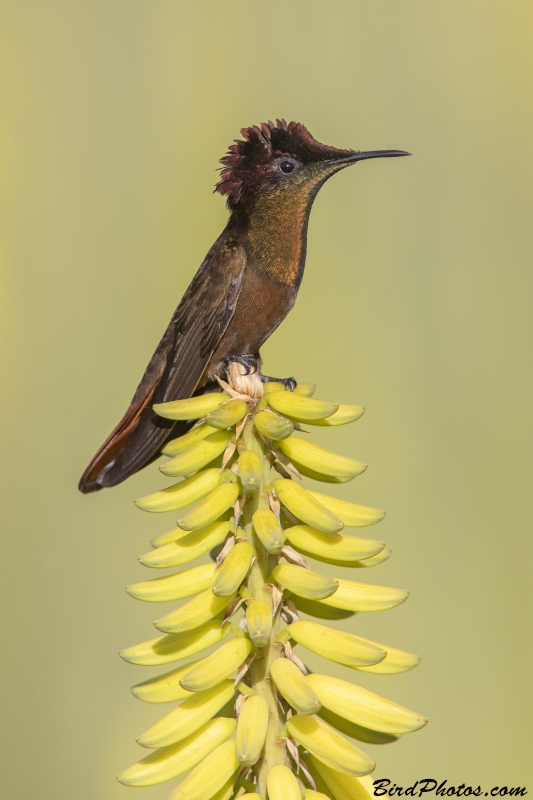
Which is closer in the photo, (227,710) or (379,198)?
(227,710)

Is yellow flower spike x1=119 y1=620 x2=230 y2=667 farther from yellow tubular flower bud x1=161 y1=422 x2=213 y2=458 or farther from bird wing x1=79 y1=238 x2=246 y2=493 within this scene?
bird wing x1=79 y1=238 x2=246 y2=493

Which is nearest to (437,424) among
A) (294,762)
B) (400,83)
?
(400,83)

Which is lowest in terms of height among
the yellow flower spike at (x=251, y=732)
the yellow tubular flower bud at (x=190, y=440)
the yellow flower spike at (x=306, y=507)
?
the yellow flower spike at (x=251, y=732)

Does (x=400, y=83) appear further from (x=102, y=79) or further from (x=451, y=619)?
(x=451, y=619)

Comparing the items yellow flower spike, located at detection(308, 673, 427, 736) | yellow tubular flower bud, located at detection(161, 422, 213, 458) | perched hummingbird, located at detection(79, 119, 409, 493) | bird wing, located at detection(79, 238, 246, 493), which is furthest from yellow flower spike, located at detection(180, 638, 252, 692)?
perched hummingbird, located at detection(79, 119, 409, 493)

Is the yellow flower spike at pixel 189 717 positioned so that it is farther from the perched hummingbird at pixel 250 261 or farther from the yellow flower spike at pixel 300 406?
the perched hummingbird at pixel 250 261

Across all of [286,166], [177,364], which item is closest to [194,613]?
[177,364]

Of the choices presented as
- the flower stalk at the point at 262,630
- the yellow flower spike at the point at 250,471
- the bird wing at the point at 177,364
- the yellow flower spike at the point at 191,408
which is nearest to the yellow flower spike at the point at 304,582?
the flower stalk at the point at 262,630

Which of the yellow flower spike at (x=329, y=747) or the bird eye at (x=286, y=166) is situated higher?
the bird eye at (x=286, y=166)
